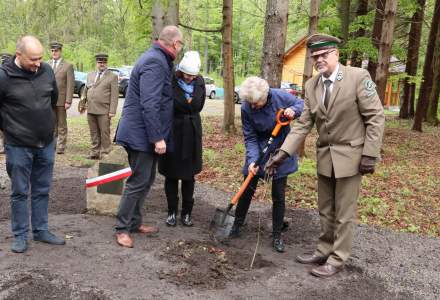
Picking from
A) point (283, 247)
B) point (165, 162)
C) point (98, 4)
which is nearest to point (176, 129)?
point (165, 162)

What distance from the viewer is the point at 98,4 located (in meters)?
8.88

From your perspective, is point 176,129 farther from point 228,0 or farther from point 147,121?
point 228,0

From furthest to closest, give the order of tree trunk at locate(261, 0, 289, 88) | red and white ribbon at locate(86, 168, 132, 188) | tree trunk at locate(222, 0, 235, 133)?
tree trunk at locate(222, 0, 235, 133) < tree trunk at locate(261, 0, 289, 88) < red and white ribbon at locate(86, 168, 132, 188)

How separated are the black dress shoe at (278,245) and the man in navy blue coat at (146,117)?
4.97 ft

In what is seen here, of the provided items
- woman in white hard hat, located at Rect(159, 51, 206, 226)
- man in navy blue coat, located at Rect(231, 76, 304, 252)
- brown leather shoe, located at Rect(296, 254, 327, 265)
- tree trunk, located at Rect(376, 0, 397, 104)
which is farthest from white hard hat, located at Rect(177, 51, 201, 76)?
tree trunk, located at Rect(376, 0, 397, 104)

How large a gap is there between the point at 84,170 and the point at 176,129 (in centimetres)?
378

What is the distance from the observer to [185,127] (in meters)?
4.88

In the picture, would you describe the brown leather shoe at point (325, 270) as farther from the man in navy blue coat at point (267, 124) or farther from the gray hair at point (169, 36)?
the gray hair at point (169, 36)

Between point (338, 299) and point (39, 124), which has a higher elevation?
point (39, 124)

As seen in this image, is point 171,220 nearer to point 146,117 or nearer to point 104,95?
point 146,117

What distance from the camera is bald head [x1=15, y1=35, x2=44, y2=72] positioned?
3803 millimetres

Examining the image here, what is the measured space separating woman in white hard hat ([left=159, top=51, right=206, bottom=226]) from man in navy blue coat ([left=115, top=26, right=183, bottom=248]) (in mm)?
246

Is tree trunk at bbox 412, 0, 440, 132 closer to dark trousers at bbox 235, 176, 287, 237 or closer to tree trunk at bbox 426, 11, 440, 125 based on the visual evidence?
tree trunk at bbox 426, 11, 440, 125

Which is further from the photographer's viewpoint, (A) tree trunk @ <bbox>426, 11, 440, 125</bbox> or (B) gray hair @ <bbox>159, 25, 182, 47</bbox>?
(A) tree trunk @ <bbox>426, 11, 440, 125</bbox>
